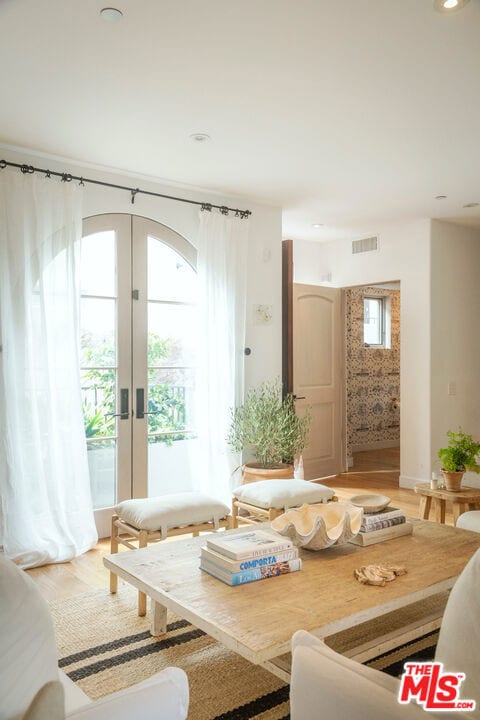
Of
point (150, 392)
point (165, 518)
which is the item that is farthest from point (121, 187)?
point (165, 518)

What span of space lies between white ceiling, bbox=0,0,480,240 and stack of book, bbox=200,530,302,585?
82.9 inches

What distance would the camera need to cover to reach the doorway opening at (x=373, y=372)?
8.14 m

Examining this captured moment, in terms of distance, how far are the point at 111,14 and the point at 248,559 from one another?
2206 mm

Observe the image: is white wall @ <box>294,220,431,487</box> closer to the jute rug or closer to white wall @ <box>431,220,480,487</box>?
white wall @ <box>431,220,480,487</box>

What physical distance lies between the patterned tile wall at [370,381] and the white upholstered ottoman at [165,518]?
16.2 ft

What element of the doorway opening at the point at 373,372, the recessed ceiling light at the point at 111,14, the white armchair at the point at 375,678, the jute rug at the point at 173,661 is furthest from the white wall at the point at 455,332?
the white armchair at the point at 375,678

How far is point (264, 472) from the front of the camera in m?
4.35

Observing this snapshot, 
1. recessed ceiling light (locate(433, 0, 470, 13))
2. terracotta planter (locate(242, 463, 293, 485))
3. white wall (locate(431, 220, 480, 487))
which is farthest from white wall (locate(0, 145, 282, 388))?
recessed ceiling light (locate(433, 0, 470, 13))

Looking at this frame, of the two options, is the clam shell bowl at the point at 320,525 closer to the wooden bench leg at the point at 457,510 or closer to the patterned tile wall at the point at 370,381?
the wooden bench leg at the point at 457,510

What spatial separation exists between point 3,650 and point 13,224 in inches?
123

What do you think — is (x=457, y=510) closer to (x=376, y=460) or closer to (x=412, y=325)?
(x=412, y=325)

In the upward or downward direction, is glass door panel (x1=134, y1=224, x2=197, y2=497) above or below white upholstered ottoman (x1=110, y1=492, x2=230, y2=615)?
above

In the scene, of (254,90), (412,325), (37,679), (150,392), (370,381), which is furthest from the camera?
(370,381)

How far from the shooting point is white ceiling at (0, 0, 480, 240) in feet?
7.82
